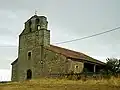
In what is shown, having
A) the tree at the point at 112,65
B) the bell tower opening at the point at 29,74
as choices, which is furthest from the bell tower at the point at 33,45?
the tree at the point at 112,65

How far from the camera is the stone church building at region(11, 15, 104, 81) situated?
116ft

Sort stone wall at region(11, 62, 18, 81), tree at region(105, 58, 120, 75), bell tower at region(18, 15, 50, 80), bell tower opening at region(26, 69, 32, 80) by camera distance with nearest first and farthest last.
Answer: tree at region(105, 58, 120, 75), bell tower at region(18, 15, 50, 80), bell tower opening at region(26, 69, 32, 80), stone wall at region(11, 62, 18, 81)

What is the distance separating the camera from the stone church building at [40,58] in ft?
116

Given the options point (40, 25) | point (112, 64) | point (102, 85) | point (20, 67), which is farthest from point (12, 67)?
point (102, 85)

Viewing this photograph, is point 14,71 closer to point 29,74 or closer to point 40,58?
point 29,74

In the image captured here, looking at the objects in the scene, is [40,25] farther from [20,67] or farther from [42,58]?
[20,67]

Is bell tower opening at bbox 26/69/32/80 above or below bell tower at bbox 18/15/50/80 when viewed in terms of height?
below

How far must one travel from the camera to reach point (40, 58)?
37.5m

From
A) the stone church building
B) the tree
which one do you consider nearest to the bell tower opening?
the stone church building

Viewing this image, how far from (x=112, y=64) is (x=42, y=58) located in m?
9.60

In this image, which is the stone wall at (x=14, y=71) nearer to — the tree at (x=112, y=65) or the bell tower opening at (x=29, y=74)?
the bell tower opening at (x=29, y=74)

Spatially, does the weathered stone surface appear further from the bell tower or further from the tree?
the tree

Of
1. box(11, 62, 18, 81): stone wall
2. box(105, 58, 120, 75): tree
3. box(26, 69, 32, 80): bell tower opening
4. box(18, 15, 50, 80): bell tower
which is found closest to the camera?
box(105, 58, 120, 75): tree

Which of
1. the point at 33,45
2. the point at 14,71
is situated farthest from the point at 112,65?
the point at 14,71
